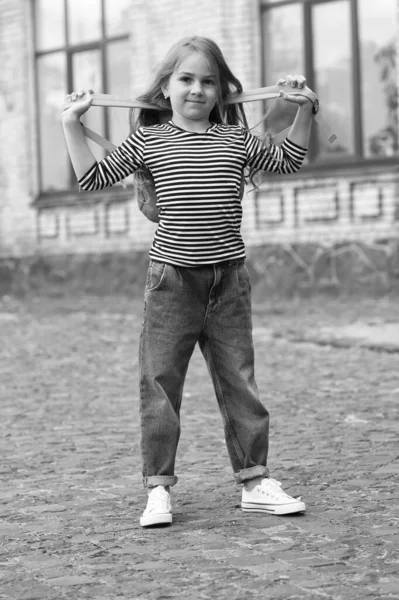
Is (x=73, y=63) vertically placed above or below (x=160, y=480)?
above

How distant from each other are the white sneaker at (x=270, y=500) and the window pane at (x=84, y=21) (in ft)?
43.9

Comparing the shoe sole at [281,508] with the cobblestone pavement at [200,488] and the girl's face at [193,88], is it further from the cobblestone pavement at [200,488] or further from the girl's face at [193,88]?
the girl's face at [193,88]

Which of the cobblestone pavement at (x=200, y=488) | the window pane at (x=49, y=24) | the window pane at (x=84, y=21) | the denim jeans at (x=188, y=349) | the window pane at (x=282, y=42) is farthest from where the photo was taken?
the window pane at (x=49, y=24)

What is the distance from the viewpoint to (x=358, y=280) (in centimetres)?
1336

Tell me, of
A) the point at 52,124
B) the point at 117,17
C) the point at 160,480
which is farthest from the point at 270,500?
the point at 52,124

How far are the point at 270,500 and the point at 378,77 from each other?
33.5ft

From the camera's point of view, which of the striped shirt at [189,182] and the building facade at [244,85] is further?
the building facade at [244,85]

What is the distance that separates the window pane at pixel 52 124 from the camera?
1761cm

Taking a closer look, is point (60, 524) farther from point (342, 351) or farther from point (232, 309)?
point (342, 351)

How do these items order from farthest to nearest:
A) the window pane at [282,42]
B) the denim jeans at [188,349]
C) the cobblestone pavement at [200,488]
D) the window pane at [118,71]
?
the window pane at [118,71], the window pane at [282,42], the denim jeans at [188,349], the cobblestone pavement at [200,488]

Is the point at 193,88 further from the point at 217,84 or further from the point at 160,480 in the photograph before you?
the point at 160,480

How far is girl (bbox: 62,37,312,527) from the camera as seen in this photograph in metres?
4.05

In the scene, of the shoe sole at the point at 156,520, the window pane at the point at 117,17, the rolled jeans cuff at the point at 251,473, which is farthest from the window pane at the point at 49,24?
the shoe sole at the point at 156,520

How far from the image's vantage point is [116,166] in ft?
13.3
